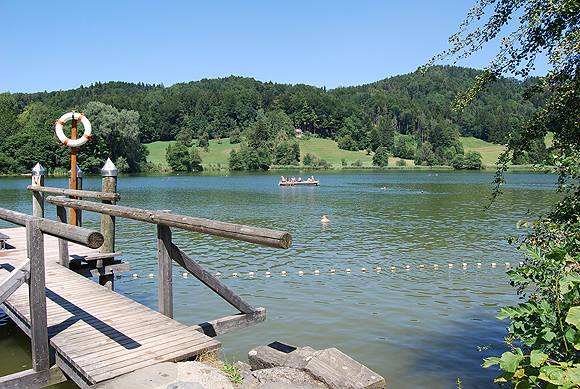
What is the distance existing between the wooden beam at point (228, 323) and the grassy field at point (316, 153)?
9631 centimetres

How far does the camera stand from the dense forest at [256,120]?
74750mm

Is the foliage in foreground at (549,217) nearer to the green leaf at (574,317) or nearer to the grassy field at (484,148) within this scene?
the green leaf at (574,317)

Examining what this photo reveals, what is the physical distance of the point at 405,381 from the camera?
613 centimetres

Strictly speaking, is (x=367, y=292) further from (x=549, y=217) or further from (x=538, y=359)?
(x=538, y=359)

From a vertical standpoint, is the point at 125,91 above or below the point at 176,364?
above

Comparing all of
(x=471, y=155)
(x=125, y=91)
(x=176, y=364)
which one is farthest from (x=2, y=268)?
(x=125, y=91)

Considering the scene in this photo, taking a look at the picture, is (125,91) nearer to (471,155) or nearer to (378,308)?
(471,155)

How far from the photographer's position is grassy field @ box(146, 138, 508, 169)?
108562mm

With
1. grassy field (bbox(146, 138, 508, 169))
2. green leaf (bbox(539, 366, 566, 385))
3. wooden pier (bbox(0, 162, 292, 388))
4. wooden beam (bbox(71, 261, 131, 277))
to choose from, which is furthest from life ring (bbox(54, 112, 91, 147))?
grassy field (bbox(146, 138, 508, 169))

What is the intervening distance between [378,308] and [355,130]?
14174 cm

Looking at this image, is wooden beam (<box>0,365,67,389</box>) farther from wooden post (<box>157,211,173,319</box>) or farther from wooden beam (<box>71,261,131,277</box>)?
wooden beam (<box>71,261,131,277</box>)

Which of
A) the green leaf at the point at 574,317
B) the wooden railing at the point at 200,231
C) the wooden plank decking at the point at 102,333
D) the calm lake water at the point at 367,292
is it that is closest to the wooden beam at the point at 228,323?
the wooden railing at the point at 200,231

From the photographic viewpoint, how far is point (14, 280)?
443 cm

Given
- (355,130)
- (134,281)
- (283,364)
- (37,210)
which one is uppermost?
(355,130)
